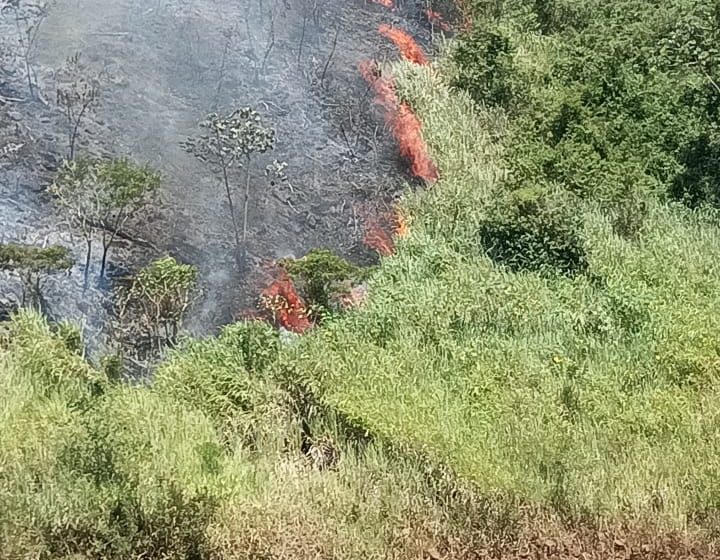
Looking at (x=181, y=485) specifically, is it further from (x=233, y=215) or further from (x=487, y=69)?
(x=487, y=69)

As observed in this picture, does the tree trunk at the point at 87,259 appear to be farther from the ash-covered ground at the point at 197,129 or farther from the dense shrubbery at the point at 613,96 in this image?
the dense shrubbery at the point at 613,96

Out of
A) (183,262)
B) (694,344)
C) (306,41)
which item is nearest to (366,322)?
(183,262)

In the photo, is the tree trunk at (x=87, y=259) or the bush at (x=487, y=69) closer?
the tree trunk at (x=87, y=259)

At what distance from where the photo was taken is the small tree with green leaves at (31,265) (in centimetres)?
504

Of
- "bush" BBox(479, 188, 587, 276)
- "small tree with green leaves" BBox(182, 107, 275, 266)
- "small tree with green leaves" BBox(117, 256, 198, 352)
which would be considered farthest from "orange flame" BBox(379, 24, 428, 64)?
"small tree with green leaves" BBox(117, 256, 198, 352)

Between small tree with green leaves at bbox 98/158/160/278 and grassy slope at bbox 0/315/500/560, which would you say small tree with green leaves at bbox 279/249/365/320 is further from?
grassy slope at bbox 0/315/500/560

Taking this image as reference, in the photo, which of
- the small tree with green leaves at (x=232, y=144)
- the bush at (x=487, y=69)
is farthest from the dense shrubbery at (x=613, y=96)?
the small tree with green leaves at (x=232, y=144)

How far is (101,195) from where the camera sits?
5484 millimetres

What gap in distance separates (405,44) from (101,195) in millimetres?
3381

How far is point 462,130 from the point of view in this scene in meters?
7.05

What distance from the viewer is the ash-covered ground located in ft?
17.9

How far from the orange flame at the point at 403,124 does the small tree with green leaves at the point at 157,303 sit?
2.13 metres

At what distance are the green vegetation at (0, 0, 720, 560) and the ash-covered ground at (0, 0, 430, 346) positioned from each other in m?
0.43

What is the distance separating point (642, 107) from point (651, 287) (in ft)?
6.92
